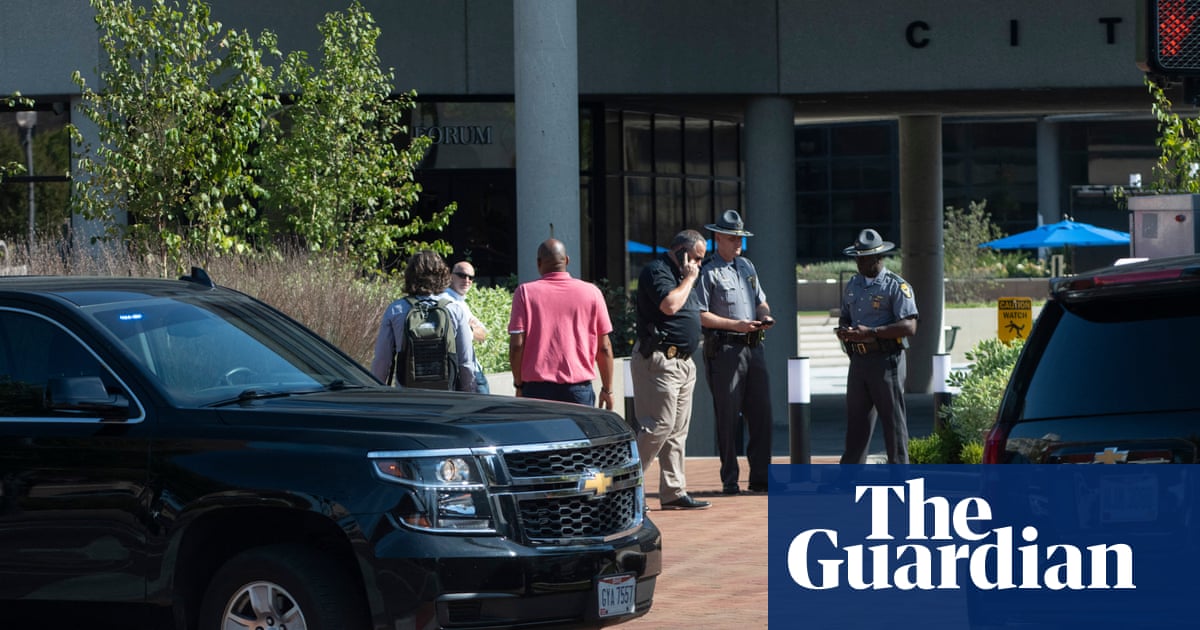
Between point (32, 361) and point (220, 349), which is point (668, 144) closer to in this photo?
point (220, 349)

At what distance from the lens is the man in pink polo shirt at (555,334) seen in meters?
10.4

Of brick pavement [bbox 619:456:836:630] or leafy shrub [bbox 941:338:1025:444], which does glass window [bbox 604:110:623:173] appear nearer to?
leafy shrub [bbox 941:338:1025:444]

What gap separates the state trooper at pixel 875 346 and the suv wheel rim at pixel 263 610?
22.4ft

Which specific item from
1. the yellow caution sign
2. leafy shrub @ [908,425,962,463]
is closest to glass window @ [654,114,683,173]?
the yellow caution sign

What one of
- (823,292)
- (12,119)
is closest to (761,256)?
(12,119)

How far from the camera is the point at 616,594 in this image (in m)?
6.46

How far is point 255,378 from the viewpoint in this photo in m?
7.01

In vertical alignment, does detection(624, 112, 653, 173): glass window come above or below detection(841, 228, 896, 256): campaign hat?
above

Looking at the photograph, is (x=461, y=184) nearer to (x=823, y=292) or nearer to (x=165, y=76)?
(x=165, y=76)

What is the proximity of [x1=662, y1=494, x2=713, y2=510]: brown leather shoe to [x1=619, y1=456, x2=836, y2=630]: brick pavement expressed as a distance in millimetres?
76

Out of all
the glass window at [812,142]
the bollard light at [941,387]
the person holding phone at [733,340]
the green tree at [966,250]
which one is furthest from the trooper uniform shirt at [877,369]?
the glass window at [812,142]

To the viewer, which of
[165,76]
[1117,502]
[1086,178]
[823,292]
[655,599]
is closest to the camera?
[1117,502]

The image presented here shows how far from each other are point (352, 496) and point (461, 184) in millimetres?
17679

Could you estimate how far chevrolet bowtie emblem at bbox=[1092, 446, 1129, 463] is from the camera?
4875 millimetres
